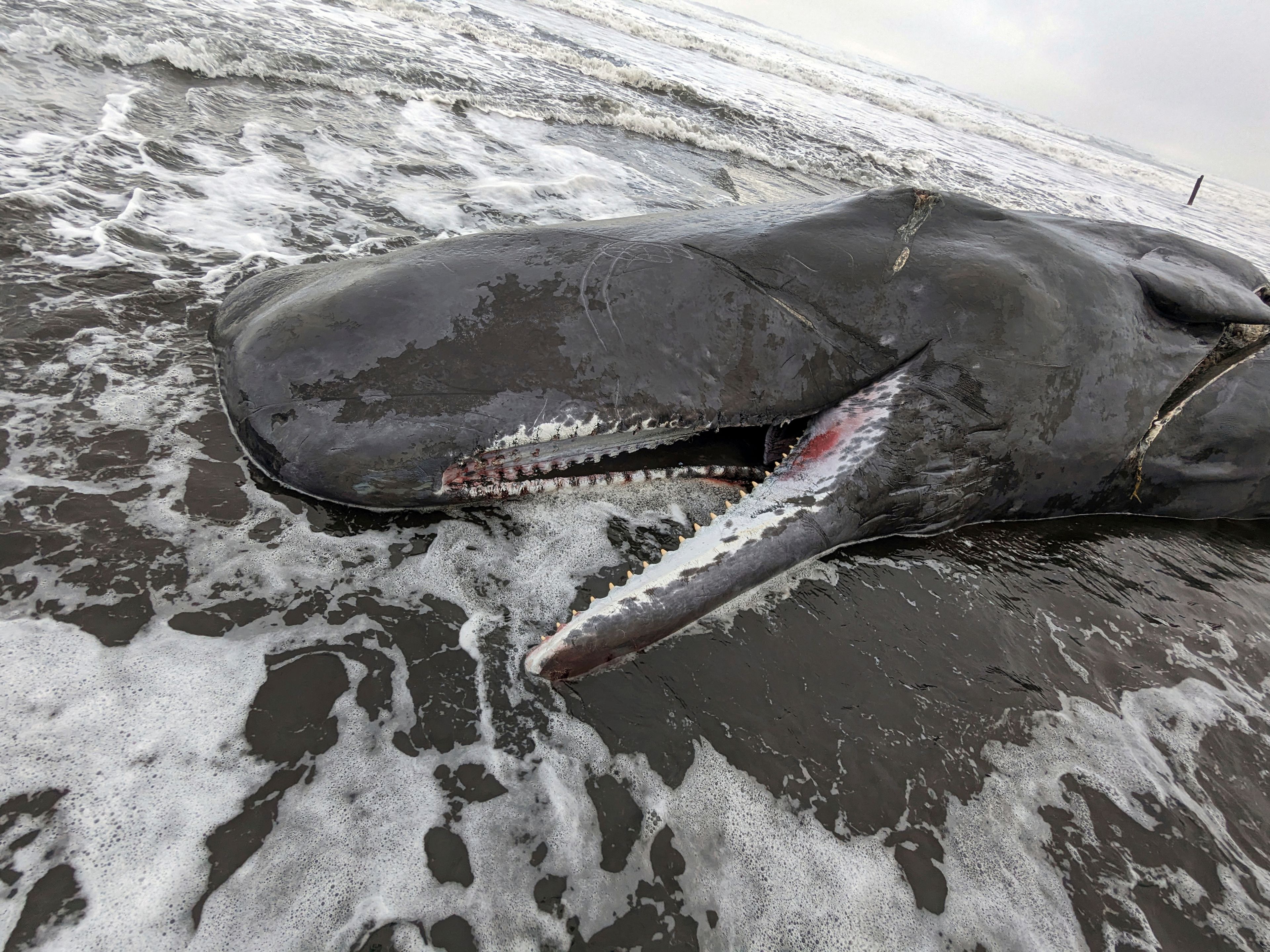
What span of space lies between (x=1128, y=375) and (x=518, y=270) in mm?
3453

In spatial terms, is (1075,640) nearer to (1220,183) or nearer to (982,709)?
(982,709)

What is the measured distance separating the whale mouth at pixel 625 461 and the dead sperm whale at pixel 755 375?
0.6 inches

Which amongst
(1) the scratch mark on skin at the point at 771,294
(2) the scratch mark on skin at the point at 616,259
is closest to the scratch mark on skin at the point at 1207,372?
(1) the scratch mark on skin at the point at 771,294

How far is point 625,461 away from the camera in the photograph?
11.7 ft

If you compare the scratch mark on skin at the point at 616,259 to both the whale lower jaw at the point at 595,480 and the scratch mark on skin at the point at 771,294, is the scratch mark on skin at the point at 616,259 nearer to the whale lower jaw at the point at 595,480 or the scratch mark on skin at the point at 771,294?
the scratch mark on skin at the point at 771,294

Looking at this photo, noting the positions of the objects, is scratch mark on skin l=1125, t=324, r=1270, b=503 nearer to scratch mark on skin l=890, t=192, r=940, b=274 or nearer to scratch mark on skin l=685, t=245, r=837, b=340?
scratch mark on skin l=890, t=192, r=940, b=274

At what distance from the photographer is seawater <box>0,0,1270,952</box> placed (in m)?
1.95

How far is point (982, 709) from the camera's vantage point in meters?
2.86

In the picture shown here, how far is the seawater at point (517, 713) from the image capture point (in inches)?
76.9

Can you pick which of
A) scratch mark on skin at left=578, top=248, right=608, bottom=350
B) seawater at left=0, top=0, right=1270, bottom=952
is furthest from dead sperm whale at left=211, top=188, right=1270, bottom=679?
seawater at left=0, top=0, right=1270, bottom=952

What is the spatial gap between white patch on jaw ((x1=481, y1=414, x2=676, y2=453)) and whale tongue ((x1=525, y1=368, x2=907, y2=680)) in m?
0.74

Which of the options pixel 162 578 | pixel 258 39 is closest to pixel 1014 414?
pixel 162 578

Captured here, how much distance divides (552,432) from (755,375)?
3.61ft

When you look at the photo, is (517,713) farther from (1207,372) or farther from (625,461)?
(1207,372)
